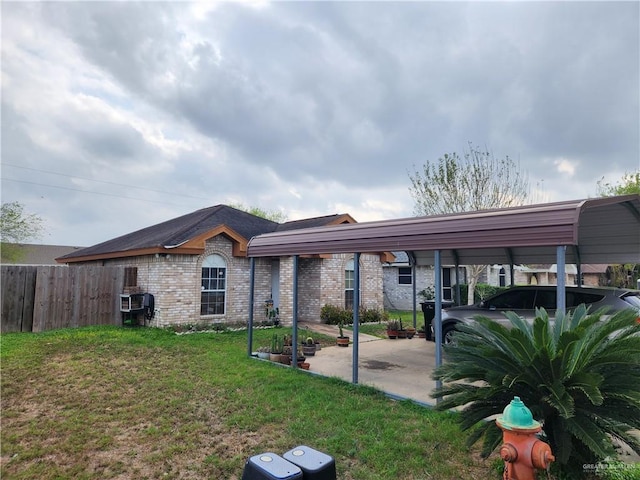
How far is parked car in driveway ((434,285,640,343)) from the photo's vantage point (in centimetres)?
644

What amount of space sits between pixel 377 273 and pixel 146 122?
11660 mm

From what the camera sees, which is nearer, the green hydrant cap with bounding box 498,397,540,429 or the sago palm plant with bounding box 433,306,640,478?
the green hydrant cap with bounding box 498,397,540,429

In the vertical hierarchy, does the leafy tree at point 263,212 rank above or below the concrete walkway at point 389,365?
above

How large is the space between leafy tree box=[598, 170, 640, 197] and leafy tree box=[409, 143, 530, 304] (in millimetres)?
9775

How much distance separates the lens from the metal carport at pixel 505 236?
4.25 m

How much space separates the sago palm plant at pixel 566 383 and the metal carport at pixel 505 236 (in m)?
0.94

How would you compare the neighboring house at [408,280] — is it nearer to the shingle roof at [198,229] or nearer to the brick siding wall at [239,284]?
the brick siding wall at [239,284]

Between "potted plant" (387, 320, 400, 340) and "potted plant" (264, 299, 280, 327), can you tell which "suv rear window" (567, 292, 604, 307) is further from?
"potted plant" (264, 299, 280, 327)

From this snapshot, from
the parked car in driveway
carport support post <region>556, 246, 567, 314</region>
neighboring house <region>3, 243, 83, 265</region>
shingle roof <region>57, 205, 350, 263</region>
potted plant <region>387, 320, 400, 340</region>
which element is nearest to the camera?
carport support post <region>556, 246, 567, 314</region>

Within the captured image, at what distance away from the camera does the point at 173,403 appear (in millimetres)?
5402

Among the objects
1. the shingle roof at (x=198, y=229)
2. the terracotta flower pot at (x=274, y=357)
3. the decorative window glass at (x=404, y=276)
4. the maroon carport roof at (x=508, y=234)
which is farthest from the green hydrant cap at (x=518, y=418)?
the decorative window glass at (x=404, y=276)

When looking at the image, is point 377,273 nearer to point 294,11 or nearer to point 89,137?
point 294,11

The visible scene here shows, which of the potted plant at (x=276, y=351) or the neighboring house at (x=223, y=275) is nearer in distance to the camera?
the potted plant at (x=276, y=351)

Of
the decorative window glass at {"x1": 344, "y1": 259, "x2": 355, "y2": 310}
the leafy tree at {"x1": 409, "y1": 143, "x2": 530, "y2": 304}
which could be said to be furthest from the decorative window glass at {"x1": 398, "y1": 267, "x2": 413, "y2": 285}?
the decorative window glass at {"x1": 344, "y1": 259, "x2": 355, "y2": 310}
